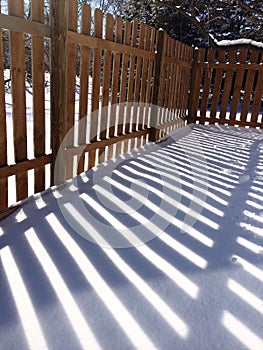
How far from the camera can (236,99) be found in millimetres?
6660

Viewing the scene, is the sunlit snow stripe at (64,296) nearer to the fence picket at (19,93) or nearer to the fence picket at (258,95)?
the fence picket at (19,93)

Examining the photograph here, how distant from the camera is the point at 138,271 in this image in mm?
1741

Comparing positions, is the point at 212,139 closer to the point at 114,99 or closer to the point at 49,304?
the point at 114,99

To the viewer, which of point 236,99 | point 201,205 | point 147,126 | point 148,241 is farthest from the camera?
point 236,99

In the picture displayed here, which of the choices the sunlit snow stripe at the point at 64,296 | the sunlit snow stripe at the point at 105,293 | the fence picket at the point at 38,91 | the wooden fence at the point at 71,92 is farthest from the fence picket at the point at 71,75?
the sunlit snow stripe at the point at 64,296

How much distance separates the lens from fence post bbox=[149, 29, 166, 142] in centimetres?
446

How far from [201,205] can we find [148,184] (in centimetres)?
62

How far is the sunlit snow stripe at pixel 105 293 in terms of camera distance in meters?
1.30

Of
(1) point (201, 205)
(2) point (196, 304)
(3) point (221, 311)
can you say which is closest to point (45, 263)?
(2) point (196, 304)

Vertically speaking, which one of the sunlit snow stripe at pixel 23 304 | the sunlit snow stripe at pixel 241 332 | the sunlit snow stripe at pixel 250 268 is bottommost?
the sunlit snow stripe at pixel 23 304

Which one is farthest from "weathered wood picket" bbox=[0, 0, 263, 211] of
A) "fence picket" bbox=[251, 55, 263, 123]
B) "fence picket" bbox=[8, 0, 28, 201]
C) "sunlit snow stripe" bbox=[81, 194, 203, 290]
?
"fence picket" bbox=[251, 55, 263, 123]

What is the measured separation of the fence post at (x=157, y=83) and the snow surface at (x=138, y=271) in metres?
1.92

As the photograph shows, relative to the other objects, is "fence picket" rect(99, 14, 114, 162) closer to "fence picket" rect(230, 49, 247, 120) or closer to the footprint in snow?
the footprint in snow

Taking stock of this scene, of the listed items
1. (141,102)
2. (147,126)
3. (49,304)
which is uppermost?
(141,102)
